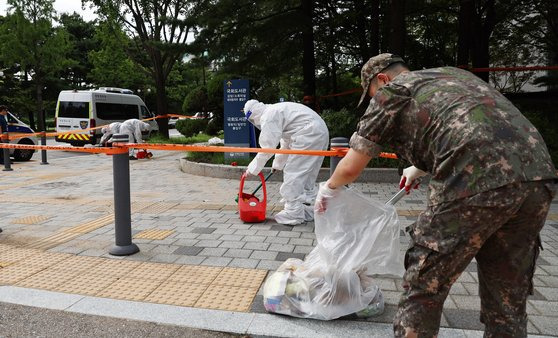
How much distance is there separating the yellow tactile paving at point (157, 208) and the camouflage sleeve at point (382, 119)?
4694 mm

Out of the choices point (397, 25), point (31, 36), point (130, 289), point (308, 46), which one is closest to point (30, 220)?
point (130, 289)

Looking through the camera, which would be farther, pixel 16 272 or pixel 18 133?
pixel 18 133

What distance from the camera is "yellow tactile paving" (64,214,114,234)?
17.0ft

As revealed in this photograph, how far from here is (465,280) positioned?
3512 millimetres

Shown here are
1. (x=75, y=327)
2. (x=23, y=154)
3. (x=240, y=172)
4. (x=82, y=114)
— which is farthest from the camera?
(x=82, y=114)

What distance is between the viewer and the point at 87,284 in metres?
3.52

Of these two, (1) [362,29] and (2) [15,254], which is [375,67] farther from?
(1) [362,29]

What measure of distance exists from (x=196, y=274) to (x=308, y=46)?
8.28 meters

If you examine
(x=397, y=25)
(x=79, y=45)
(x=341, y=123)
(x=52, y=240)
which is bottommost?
(x=52, y=240)

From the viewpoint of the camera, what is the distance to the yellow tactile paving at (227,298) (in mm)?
3102

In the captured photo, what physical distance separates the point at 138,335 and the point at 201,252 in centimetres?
159

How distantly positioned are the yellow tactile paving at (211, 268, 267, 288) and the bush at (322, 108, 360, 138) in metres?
5.69

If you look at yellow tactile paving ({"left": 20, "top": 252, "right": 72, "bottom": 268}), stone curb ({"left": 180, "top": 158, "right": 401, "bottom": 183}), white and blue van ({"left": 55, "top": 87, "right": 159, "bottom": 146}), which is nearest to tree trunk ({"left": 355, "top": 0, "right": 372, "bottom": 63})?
stone curb ({"left": 180, "top": 158, "right": 401, "bottom": 183})

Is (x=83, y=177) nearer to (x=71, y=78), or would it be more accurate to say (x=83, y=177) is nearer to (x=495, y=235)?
(x=495, y=235)
